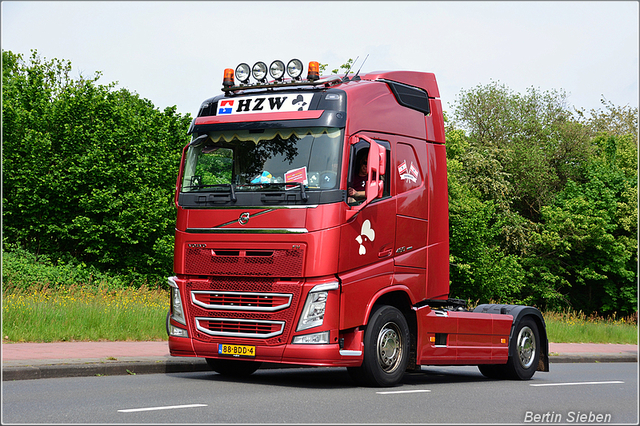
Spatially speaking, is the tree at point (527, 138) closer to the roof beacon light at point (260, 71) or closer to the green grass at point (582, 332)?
the green grass at point (582, 332)

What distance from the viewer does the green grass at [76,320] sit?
45.1 ft

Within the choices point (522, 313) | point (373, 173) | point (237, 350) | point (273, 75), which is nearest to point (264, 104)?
point (273, 75)

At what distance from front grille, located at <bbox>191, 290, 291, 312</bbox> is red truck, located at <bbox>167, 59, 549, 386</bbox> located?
0.02 metres

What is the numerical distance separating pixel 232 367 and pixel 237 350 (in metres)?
1.89

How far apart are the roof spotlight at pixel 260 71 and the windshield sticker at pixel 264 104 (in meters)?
0.51

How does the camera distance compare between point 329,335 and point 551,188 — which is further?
point 551,188

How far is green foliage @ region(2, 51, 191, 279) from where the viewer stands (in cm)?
3291

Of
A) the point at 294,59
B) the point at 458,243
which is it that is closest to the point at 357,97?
the point at 294,59

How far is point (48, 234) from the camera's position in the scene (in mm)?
33594

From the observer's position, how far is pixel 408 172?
10.4m

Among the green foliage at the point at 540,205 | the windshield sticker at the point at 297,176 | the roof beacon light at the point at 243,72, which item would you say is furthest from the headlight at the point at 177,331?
the green foliage at the point at 540,205

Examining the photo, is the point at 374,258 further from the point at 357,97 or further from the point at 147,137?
the point at 147,137

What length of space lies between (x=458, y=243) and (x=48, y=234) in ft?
68.2

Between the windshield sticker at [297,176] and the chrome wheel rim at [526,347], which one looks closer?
the windshield sticker at [297,176]
